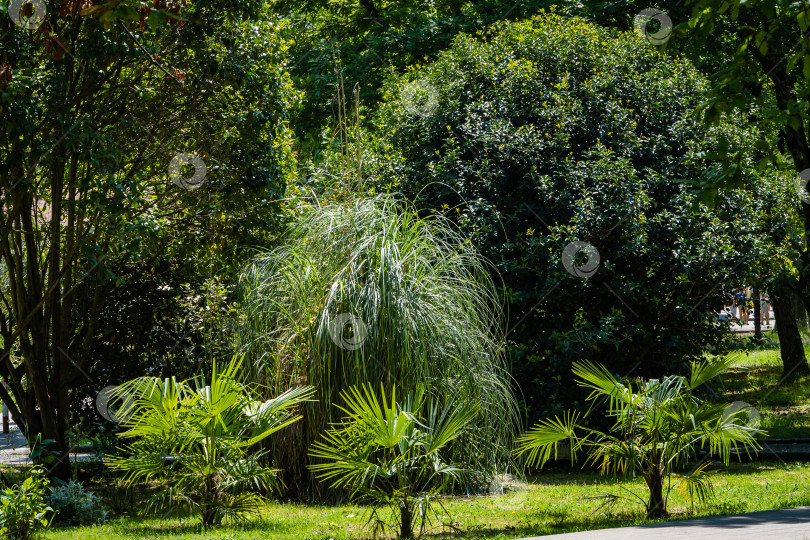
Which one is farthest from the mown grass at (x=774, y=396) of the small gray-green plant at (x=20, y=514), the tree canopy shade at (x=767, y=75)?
the small gray-green plant at (x=20, y=514)

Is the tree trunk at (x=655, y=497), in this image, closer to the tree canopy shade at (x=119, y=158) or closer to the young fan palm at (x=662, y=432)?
the young fan palm at (x=662, y=432)

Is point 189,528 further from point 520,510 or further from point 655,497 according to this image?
point 655,497

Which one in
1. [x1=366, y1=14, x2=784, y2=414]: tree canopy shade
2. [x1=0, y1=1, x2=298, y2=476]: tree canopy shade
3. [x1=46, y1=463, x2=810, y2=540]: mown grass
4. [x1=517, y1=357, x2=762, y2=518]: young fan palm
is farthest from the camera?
Result: [x1=366, y1=14, x2=784, y2=414]: tree canopy shade

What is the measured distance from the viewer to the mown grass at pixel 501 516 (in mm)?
7086

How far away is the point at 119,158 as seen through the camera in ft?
30.1

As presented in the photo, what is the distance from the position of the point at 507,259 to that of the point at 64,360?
20.1 ft

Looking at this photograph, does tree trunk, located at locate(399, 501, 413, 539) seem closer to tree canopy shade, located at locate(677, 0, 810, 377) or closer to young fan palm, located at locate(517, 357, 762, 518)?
young fan palm, located at locate(517, 357, 762, 518)

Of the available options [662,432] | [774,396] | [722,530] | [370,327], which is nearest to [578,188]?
[370,327]

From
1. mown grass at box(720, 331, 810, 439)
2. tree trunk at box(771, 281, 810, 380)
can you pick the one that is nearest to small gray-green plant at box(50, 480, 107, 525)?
mown grass at box(720, 331, 810, 439)

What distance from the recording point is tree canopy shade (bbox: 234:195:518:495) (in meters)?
9.16

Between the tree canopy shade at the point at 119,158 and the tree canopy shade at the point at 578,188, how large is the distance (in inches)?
101

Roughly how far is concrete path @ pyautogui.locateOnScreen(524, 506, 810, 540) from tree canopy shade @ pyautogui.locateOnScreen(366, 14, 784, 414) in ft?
14.1

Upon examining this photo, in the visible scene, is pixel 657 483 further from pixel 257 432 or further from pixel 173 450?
pixel 173 450

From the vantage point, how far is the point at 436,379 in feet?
30.5
